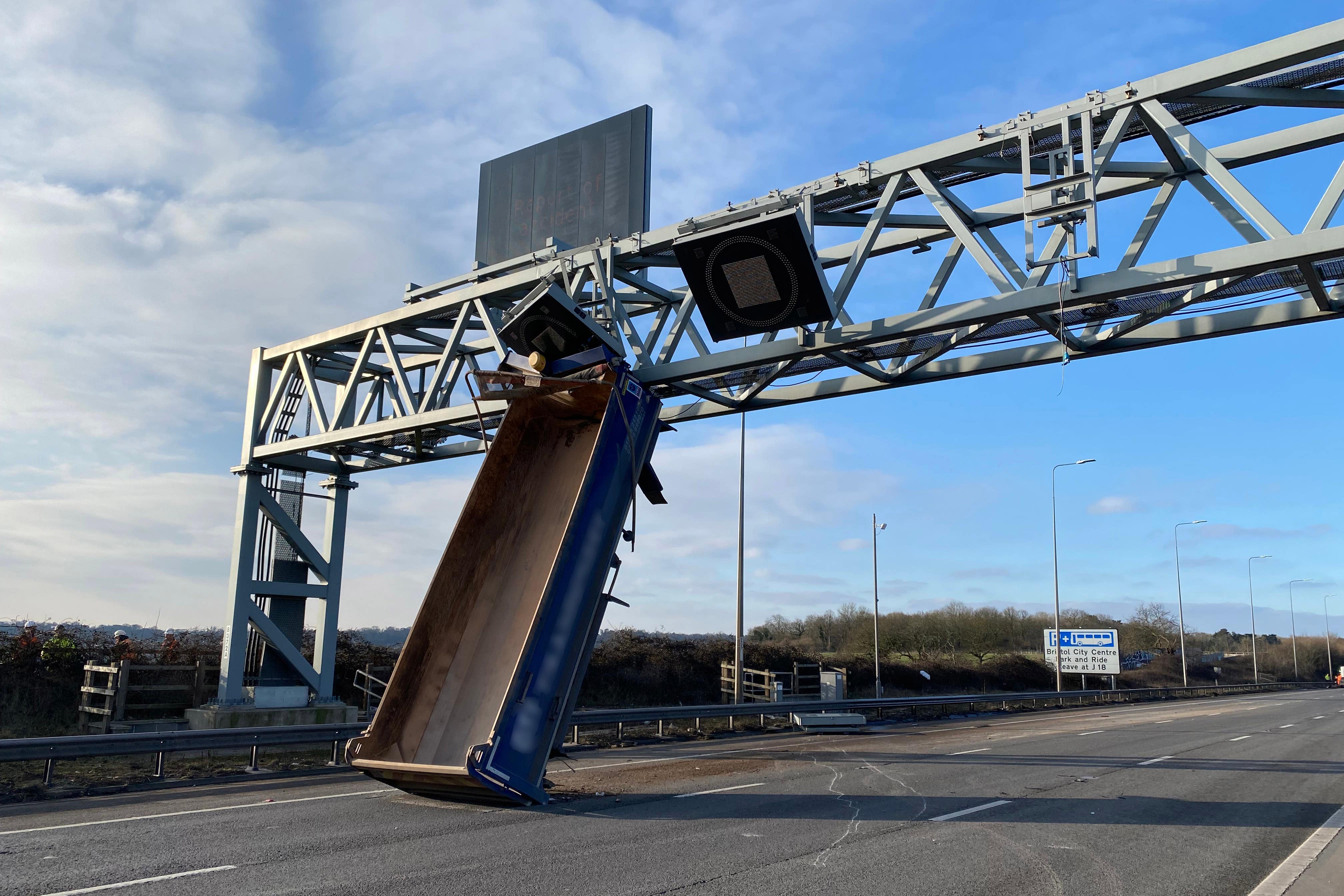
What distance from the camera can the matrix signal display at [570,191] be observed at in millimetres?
11977

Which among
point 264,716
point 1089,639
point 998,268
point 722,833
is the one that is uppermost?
point 998,268

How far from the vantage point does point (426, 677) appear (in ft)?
30.8

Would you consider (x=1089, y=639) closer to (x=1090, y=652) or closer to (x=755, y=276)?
(x=1090, y=652)

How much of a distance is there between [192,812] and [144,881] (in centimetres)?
306

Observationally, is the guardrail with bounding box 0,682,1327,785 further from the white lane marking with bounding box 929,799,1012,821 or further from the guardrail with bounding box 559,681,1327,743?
the white lane marking with bounding box 929,799,1012,821

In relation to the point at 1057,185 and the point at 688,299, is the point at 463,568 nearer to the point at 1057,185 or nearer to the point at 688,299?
the point at 688,299

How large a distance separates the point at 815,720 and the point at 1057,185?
16.4 m

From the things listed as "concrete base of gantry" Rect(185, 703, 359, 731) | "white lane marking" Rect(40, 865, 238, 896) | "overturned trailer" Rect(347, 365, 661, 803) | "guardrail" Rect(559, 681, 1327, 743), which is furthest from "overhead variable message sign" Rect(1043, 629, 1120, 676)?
"white lane marking" Rect(40, 865, 238, 896)

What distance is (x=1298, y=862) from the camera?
8227 mm

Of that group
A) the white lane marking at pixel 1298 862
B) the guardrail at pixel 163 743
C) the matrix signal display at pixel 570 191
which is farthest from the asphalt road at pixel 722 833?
the matrix signal display at pixel 570 191

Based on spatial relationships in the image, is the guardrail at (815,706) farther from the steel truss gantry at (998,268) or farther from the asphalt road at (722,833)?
the steel truss gantry at (998,268)

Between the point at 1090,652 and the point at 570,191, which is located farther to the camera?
the point at 1090,652

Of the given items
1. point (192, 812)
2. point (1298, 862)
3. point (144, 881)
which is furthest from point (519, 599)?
point (1298, 862)

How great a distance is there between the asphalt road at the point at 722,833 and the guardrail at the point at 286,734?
0.92 metres
